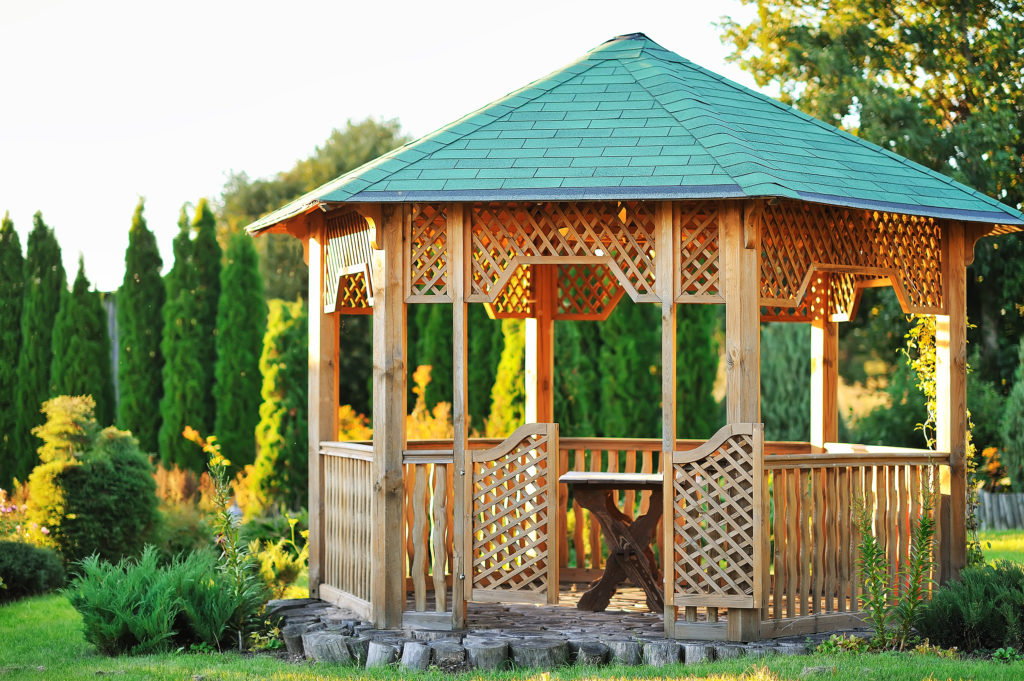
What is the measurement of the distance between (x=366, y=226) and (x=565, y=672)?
3396 millimetres

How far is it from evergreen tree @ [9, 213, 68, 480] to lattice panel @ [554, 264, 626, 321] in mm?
8746

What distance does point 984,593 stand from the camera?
7332 mm

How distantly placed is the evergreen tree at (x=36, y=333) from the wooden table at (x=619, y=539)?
9.84m

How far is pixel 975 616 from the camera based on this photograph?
708 cm

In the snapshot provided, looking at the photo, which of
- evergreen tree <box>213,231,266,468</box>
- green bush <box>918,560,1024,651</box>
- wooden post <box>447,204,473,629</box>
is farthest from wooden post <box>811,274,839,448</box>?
evergreen tree <box>213,231,266,468</box>

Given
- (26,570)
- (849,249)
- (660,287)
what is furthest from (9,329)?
(849,249)

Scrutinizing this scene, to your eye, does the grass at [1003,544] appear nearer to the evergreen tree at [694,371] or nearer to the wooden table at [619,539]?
the evergreen tree at [694,371]

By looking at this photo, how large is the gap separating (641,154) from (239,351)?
9.46 meters

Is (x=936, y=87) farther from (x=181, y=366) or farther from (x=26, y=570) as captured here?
(x=26, y=570)

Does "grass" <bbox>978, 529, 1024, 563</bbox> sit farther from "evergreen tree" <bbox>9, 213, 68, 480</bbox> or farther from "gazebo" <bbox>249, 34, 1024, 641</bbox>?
"evergreen tree" <bbox>9, 213, 68, 480</bbox>

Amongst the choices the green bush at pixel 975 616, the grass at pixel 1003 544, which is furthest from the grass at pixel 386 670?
the grass at pixel 1003 544

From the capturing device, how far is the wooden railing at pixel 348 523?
26.2ft

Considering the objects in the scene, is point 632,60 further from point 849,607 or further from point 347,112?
point 347,112

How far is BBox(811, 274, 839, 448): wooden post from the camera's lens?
981 centimetres
